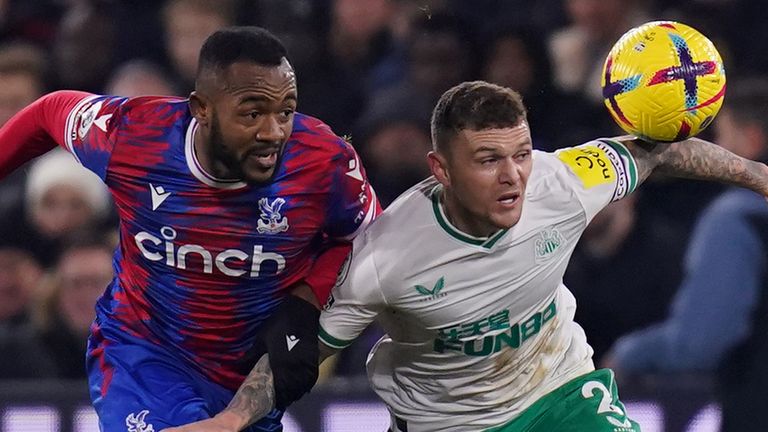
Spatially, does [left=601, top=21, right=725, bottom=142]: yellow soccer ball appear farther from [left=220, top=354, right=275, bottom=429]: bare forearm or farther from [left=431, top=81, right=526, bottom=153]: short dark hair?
[left=220, top=354, right=275, bottom=429]: bare forearm

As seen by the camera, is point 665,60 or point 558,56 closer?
point 665,60

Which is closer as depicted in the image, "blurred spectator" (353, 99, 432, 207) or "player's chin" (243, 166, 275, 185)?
"player's chin" (243, 166, 275, 185)

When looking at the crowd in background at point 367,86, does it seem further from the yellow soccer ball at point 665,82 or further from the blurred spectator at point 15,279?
the yellow soccer ball at point 665,82

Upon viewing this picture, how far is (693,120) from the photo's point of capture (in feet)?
14.7

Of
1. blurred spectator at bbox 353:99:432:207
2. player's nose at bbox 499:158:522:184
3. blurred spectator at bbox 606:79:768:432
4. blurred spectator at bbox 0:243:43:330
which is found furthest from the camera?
blurred spectator at bbox 353:99:432:207

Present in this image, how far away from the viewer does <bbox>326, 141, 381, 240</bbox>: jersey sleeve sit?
4.55 meters

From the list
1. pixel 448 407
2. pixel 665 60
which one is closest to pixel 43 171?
pixel 448 407

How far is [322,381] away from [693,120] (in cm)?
260

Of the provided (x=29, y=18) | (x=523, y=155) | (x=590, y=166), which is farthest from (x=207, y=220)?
(x=29, y=18)

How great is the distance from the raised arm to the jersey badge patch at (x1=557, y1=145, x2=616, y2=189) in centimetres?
11

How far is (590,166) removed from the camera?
4.60 meters

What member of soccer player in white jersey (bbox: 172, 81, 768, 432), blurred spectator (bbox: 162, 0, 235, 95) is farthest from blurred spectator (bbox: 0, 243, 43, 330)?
soccer player in white jersey (bbox: 172, 81, 768, 432)

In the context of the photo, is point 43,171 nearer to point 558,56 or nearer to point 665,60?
point 558,56

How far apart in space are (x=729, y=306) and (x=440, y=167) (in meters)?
2.69
